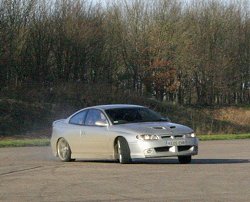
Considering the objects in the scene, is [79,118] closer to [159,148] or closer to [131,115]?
[131,115]

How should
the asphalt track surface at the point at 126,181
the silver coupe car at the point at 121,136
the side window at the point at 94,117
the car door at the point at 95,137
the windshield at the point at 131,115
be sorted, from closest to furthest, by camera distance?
1. the asphalt track surface at the point at 126,181
2. the silver coupe car at the point at 121,136
3. the car door at the point at 95,137
4. the windshield at the point at 131,115
5. the side window at the point at 94,117

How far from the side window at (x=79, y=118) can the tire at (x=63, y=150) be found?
1.80 ft

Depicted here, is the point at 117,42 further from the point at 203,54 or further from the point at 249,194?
the point at 249,194

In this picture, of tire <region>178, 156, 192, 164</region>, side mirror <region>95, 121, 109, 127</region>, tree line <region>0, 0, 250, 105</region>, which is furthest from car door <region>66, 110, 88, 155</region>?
tree line <region>0, 0, 250, 105</region>

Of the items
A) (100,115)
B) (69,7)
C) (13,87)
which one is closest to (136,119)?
(100,115)

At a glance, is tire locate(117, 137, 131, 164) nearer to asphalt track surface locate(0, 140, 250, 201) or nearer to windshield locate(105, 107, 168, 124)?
asphalt track surface locate(0, 140, 250, 201)

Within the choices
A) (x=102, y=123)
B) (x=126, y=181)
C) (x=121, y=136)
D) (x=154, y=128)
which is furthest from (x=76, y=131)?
(x=126, y=181)

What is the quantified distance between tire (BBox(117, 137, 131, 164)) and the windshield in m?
0.75

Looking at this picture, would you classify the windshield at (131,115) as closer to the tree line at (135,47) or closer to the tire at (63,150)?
the tire at (63,150)

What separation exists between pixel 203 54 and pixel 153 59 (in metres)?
5.20

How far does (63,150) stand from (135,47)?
160 ft

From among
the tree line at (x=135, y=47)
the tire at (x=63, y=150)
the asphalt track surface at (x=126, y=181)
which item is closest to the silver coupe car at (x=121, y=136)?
the tire at (x=63, y=150)

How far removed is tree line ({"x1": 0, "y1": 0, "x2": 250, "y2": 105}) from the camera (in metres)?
57.2

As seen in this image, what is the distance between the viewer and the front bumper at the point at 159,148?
16.6 m
